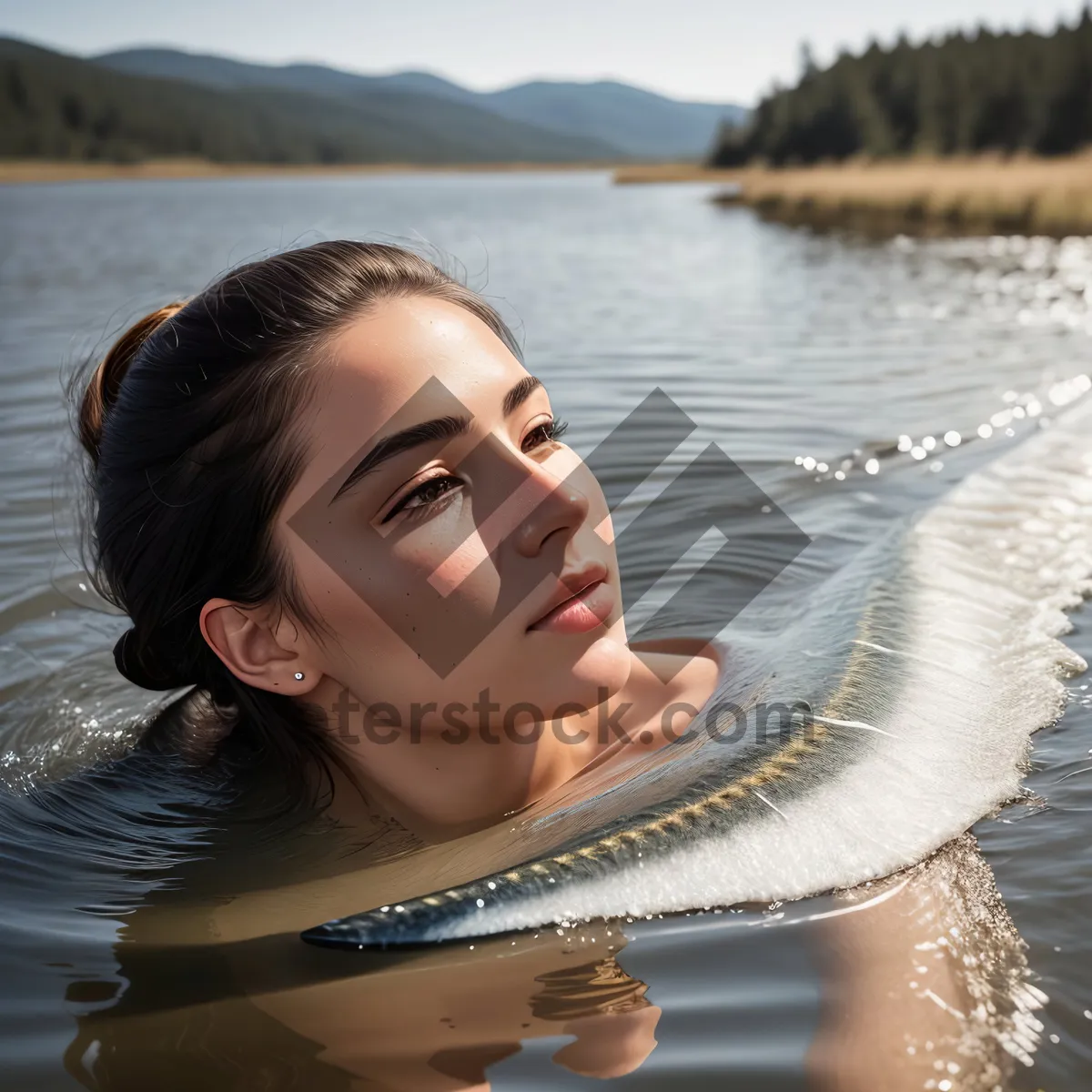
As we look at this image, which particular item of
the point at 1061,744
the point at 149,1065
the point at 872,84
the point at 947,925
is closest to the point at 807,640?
the point at 1061,744

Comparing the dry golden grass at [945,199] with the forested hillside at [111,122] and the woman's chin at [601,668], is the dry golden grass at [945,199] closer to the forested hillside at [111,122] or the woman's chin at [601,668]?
the woman's chin at [601,668]

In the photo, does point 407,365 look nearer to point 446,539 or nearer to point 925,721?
point 446,539

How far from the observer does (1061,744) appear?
276 cm

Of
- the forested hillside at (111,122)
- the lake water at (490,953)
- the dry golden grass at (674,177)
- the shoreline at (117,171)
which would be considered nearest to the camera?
the lake water at (490,953)

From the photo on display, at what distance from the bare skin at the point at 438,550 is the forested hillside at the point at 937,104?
62.9 m

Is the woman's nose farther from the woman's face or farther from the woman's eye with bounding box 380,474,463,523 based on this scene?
the woman's eye with bounding box 380,474,463,523

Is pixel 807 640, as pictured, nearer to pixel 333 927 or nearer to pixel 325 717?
pixel 325 717

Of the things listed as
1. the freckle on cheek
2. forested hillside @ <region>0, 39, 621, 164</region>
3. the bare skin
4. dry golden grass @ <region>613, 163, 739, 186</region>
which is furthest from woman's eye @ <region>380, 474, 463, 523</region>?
forested hillside @ <region>0, 39, 621, 164</region>

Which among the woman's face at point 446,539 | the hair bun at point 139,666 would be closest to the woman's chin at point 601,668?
the woman's face at point 446,539

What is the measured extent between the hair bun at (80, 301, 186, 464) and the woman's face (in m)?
0.73

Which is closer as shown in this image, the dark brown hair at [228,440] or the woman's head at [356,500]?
the woman's head at [356,500]

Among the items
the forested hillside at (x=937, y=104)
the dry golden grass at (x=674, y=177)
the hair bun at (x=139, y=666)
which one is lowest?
the dry golden grass at (x=674, y=177)

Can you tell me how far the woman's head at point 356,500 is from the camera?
2.31 metres

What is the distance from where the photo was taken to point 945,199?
2555 cm
